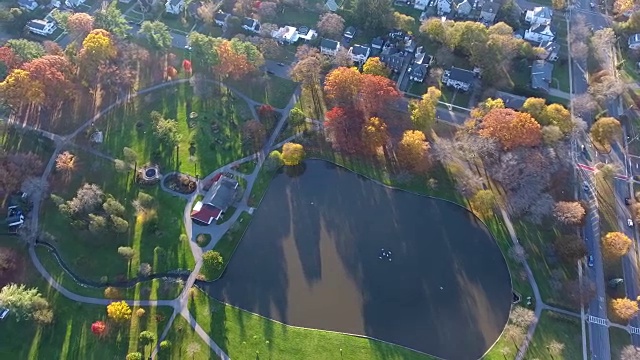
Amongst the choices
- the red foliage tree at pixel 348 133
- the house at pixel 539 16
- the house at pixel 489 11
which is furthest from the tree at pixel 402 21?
the red foliage tree at pixel 348 133

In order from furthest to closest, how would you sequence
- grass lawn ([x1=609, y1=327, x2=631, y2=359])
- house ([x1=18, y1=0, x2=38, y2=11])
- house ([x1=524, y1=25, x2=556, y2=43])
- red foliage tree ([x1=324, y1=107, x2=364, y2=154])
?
house ([x1=18, y1=0, x2=38, y2=11])
house ([x1=524, y1=25, x2=556, y2=43])
red foliage tree ([x1=324, y1=107, x2=364, y2=154])
grass lawn ([x1=609, y1=327, x2=631, y2=359])

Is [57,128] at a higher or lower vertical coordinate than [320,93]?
lower

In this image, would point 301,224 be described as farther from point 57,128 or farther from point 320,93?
point 57,128

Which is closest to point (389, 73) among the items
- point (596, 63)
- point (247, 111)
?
point (247, 111)

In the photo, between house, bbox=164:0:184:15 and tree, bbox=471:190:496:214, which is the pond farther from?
house, bbox=164:0:184:15

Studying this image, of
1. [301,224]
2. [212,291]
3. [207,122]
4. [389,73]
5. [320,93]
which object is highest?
[389,73]

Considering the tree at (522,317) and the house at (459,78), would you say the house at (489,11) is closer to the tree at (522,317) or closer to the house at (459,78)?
the house at (459,78)

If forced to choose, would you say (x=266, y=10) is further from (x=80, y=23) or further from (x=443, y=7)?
(x=443, y=7)

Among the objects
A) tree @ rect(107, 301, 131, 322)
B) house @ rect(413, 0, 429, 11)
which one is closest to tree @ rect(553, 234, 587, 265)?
house @ rect(413, 0, 429, 11)
